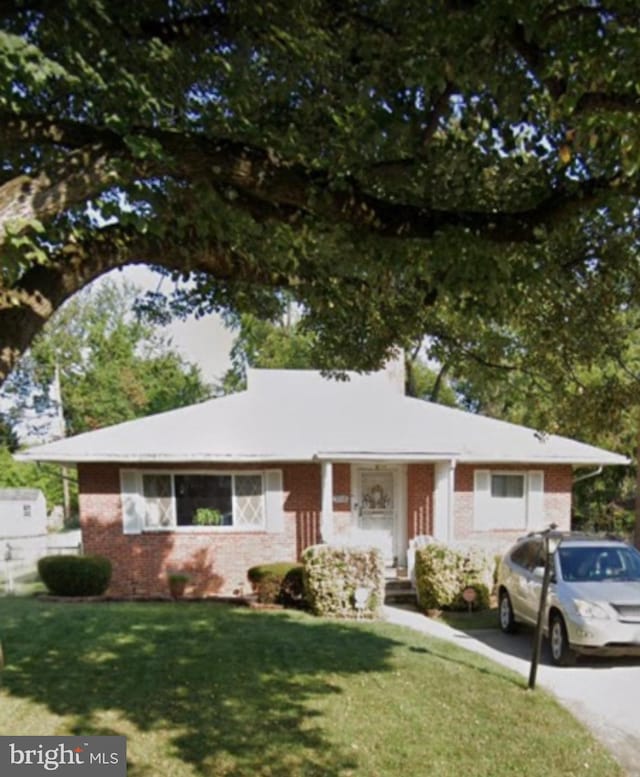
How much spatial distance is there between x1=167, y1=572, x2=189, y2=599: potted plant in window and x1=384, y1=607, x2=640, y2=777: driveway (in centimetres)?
451

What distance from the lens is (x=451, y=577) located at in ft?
33.7

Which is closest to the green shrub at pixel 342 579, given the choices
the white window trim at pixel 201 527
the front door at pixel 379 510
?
the white window trim at pixel 201 527

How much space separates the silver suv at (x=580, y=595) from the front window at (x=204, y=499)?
553cm

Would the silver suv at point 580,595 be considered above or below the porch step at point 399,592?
above

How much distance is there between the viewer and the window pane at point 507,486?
13.0 m

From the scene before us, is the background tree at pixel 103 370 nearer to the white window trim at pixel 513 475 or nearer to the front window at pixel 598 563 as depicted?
the white window trim at pixel 513 475

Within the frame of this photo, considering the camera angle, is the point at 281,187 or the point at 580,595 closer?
the point at 281,187

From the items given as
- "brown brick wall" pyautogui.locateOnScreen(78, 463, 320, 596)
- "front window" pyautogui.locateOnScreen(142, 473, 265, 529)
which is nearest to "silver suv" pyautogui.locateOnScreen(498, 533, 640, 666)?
"brown brick wall" pyautogui.locateOnScreen(78, 463, 320, 596)

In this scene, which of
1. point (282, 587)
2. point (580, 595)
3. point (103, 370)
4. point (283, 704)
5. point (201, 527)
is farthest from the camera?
point (103, 370)

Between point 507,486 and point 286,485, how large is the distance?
514cm

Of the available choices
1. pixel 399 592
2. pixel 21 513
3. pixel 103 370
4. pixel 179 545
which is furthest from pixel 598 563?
pixel 103 370

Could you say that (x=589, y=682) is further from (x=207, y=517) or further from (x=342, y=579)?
(x=207, y=517)

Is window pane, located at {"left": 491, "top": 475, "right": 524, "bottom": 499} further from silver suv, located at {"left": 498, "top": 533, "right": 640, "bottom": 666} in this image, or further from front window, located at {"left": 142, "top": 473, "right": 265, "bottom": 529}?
front window, located at {"left": 142, "top": 473, "right": 265, "bottom": 529}

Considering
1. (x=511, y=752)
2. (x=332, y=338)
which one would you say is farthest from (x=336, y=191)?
(x=511, y=752)
